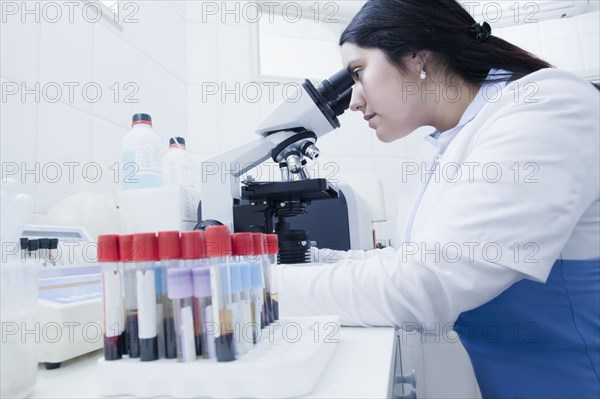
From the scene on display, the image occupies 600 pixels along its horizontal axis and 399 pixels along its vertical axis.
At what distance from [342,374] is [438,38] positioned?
0.76 m

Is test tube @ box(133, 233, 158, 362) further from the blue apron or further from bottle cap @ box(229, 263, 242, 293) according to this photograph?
the blue apron

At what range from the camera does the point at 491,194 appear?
565 millimetres

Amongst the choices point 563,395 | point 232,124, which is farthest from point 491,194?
point 232,124

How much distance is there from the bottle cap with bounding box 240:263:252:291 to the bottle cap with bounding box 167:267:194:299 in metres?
0.06

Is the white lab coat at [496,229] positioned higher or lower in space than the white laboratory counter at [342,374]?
higher

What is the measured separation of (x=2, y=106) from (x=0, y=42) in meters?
0.14

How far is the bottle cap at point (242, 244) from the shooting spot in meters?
0.45

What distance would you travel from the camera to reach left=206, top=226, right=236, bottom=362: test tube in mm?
381

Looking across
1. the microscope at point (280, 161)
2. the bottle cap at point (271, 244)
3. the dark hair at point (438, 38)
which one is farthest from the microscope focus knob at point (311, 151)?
the bottle cap at point (271, 244)

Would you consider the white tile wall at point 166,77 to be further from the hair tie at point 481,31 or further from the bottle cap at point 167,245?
the hair tie at point 481,31

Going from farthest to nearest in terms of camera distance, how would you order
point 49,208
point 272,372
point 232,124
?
1. point 232,124
2. point 49,208
3. point 272,372

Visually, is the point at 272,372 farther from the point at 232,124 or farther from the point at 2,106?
the point at 232,124

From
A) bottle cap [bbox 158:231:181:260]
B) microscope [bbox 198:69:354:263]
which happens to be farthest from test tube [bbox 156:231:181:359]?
microscope [bbox 198:69:354:263]

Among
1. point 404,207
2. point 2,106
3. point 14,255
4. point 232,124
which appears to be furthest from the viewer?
point 232,124
